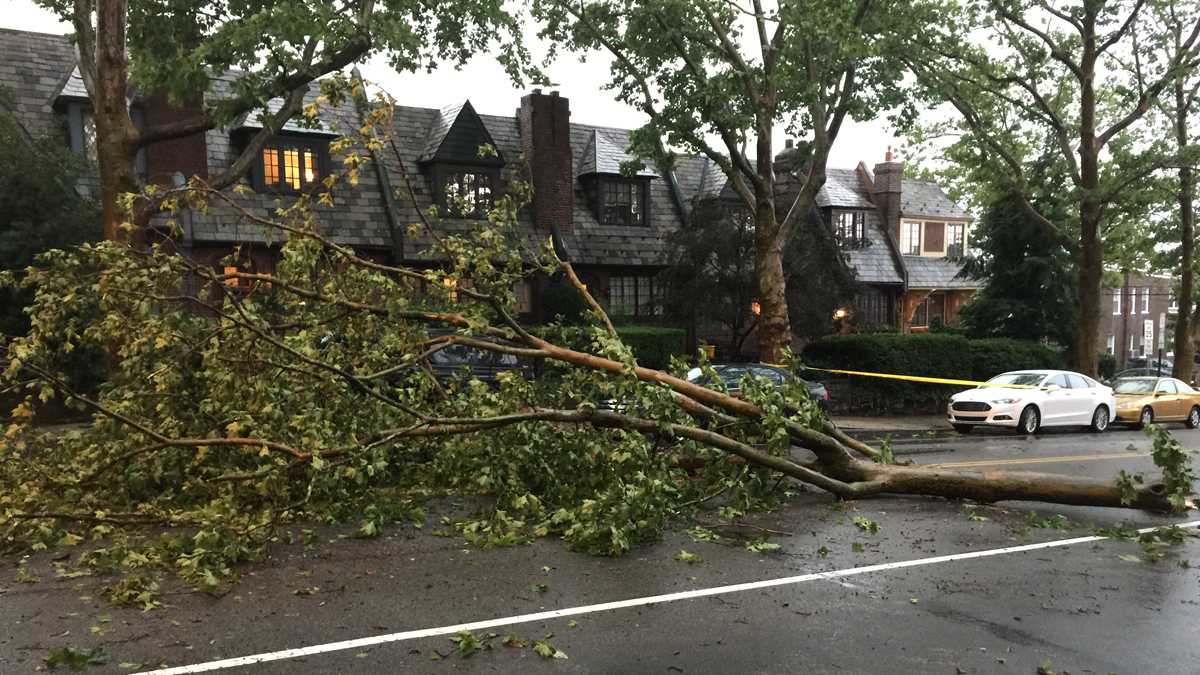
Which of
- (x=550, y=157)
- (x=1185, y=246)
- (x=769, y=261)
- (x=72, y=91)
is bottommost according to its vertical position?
(x=769, y=261)

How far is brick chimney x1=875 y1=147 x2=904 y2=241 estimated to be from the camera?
37.3 m

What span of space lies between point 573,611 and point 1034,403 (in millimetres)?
15844

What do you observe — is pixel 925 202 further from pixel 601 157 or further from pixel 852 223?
pixel 601 157

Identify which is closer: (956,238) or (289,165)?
(289,165)

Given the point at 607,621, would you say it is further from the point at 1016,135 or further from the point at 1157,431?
the point at 1016,135

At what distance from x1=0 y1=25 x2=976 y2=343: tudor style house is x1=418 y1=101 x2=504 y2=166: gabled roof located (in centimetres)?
5

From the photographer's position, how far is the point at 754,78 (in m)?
18.3

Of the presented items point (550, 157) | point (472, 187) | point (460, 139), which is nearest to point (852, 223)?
point (550, 157)

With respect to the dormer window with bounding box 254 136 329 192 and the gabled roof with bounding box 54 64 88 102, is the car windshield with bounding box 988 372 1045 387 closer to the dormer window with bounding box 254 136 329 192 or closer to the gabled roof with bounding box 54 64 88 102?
the dormer window with bounding box 254 136 329 192

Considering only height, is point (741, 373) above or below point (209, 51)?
below

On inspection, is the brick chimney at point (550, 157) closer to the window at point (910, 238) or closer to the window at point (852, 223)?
the window at point (852, 223)

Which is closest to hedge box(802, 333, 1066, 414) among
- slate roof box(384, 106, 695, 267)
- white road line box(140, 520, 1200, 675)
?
slate roof box(384, 106, 695, 267)

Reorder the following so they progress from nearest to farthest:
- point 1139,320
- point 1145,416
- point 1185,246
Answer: point 1145,416
point 1185,246
point 1139,320

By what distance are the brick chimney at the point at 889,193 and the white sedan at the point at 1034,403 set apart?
1857cm
